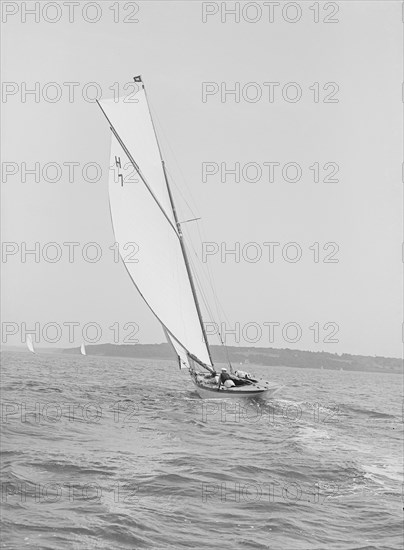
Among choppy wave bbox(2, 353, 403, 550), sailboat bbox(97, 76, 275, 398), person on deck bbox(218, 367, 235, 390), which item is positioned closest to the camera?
choppy wave bbox(2, 353, 403, 550)

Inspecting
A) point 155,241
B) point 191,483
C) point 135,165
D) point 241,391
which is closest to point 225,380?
→ point 241,391

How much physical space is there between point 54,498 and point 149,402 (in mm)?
23173

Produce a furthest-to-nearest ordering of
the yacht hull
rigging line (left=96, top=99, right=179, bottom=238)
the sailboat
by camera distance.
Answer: rigging line (left=96, top=99, right=179, bottom=238)
the sailboat
the yacht hull

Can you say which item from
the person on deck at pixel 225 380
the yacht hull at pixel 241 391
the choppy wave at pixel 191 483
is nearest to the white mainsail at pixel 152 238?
the person on deck at pixel 225 380

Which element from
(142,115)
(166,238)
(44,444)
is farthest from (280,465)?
(142,115)

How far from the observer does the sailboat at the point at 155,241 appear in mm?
38594

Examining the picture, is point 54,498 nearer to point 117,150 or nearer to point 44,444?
point 44,444

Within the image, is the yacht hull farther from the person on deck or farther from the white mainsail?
the white mainsail

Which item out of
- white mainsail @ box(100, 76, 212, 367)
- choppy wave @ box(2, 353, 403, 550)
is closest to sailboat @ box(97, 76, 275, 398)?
white mainsail @ box(100, 76, 212, 367)

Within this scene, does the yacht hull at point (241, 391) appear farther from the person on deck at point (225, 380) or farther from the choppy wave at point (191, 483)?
the choppy wave at point (191, 483)

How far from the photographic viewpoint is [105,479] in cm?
1506

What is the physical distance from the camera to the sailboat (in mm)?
38594

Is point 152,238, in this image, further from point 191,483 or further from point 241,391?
point 191,483

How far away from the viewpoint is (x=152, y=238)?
131 feet
